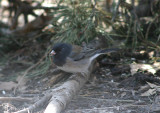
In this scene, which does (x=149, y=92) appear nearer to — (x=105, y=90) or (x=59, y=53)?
(x=105, y=90)

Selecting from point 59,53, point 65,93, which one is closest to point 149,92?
point 65,93

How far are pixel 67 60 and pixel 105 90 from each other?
70 cm

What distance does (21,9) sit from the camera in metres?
5.19

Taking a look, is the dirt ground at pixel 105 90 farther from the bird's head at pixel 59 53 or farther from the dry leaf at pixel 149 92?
the bird's head at pixel 59 53

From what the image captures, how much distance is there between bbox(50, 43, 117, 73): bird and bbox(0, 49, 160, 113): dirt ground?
0.28 meters

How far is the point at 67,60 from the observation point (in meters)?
3.37

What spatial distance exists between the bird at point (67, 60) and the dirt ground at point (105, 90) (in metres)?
0.28

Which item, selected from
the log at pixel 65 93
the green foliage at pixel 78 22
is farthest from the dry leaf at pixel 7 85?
the green foliage at pixel 78 22

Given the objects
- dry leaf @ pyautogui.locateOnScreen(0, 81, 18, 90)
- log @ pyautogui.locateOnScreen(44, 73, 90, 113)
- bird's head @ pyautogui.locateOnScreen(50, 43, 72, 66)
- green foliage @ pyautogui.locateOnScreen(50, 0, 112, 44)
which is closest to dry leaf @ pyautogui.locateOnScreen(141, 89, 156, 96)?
log @ pyautogui.locateOnScreen(44, 73, 90, 113)

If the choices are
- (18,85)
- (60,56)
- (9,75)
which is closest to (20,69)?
(9,75)

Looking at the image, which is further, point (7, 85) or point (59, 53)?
point (7, 85)

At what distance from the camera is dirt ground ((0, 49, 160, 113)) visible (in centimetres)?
262

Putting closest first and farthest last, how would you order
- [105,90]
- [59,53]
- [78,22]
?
[105,90], [59,53], [78,22]

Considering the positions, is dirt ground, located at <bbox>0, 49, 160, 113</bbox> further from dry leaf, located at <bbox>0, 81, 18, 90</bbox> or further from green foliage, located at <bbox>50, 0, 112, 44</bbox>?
green foliage, located at <bbox>50, 0, 112, 44</bbox>
